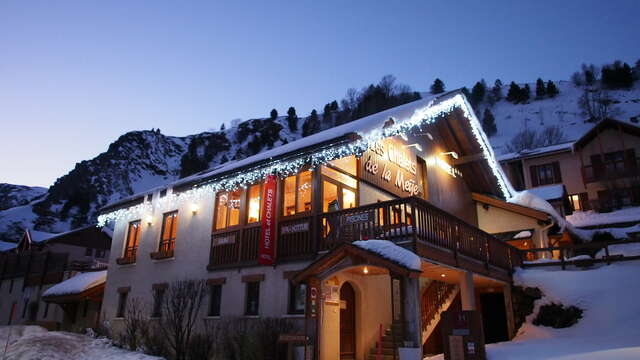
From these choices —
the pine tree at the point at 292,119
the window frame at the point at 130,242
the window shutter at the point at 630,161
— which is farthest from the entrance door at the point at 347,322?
the pine tree at the point at 292,119

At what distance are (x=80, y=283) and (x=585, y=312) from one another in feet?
74.8

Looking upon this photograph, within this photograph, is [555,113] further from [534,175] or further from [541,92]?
[534,175]

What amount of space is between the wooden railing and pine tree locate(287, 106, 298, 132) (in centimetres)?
11135

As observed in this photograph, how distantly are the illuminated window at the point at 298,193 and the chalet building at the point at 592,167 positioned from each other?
28.2 m

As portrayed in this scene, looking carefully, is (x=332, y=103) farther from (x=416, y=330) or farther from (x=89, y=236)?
(x=416, y=330)

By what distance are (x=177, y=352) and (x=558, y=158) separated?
1484 inches

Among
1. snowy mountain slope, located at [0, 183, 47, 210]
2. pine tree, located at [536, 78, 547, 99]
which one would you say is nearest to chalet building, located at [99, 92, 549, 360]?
pine tree, located at [536, 78, 547, 99]

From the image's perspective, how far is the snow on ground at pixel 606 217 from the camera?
3322cm

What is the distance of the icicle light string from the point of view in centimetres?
1356

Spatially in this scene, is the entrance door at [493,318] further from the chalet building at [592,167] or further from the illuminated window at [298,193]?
the chalet building at [592,167]

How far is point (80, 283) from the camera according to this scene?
77.8 feet

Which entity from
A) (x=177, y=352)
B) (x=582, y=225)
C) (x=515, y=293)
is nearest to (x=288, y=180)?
(x=177, y=352)

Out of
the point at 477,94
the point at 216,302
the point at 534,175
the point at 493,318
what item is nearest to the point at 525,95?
the point at 477,94

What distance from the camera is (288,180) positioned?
15188mm
